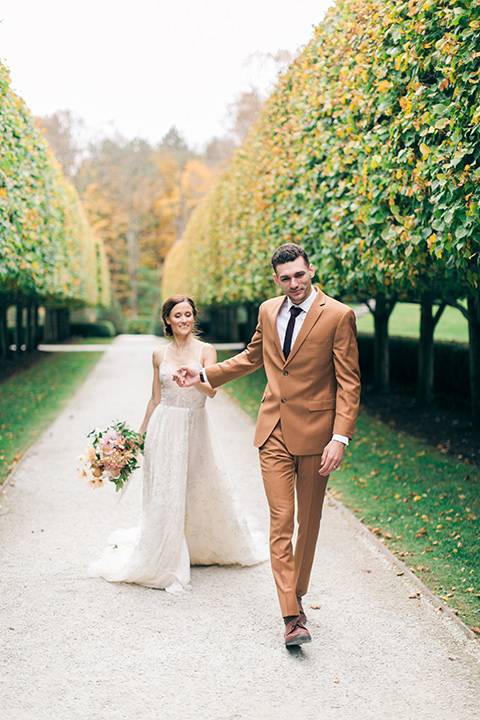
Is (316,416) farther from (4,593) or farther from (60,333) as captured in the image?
(60,333)

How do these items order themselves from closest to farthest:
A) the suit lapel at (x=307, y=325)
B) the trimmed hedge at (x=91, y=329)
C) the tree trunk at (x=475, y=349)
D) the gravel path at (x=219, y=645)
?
the gravel path at (x=219, y=645) < the suit lapel at (x=307, y=325) < the tree trunk at (x=475, y=349) < the trimmed hedge at (x=91, y=329)

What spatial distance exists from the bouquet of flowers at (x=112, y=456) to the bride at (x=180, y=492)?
22 centimetres

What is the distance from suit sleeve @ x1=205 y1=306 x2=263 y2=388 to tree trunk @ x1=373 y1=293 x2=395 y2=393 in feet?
29.2

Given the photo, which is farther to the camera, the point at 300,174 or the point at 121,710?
the point at 300,174

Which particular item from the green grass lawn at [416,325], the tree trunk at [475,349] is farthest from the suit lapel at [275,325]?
the green grass lawn at [416,325]

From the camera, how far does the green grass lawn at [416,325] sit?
26.5 metres

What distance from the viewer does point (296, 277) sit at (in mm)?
3863

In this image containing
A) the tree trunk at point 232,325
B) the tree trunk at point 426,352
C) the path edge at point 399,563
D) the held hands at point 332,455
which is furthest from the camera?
the tree trunk at point 232,325

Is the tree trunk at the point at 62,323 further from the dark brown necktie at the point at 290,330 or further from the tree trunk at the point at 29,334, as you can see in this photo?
the dark brown necktie at the point at 290,330

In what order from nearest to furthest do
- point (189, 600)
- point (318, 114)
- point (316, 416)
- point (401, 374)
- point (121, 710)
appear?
1. point (121, 710)
2. point (316, 416)
3. point (189, 600)
4. point (318, 114)
5. point (401, 374)

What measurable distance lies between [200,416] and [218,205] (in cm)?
1907

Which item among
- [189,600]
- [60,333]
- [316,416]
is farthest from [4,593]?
[60,333]

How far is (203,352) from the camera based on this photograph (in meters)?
5.04

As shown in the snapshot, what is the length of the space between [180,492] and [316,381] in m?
1.60
